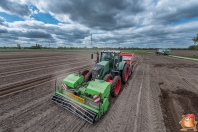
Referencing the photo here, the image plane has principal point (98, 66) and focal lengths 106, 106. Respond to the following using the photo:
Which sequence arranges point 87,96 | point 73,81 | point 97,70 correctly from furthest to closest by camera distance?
point 97,70 → point 73,81 → point 87,96

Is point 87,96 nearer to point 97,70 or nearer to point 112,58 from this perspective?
point 97,70

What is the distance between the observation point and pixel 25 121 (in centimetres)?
345

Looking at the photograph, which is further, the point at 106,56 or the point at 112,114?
the point at 106,56

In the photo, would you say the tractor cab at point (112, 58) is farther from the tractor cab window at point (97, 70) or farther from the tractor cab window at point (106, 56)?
the tractor cab window at point (97, 70)

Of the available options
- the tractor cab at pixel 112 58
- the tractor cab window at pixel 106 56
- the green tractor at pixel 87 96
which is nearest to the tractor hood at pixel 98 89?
the green tractor at pixel 87 96

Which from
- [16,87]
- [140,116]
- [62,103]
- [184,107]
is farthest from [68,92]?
[184,107]

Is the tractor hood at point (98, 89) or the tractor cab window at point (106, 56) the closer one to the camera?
the tractor hood at point (98, 89)

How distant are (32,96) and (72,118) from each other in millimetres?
2742

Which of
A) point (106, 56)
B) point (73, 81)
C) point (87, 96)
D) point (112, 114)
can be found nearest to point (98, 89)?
point (87, 96)

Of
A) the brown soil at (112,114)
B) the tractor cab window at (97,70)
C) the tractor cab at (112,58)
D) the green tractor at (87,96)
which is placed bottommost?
the brown soil at (112,114)

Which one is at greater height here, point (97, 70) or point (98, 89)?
point (97, 70)

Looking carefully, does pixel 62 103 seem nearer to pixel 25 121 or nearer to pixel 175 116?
pixel 25 121

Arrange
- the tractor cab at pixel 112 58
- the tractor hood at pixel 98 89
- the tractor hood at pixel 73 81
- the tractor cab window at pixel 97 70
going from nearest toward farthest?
1. the tractor hood at pixel 98 89
2. the tractor hood at pixel 73 81
3. the tractor cab window at pixel 97 70
4. the tractor cab at pixel 112 58

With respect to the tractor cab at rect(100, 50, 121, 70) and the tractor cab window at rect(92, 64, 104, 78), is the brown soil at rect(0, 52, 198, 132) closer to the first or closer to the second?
the tractor cab window at rect(92, 64, 104, 78)
